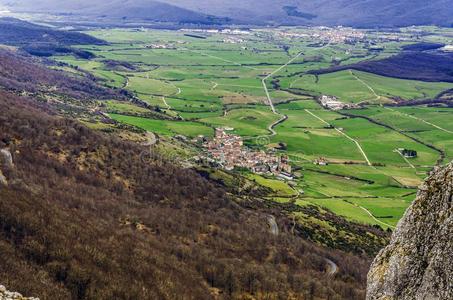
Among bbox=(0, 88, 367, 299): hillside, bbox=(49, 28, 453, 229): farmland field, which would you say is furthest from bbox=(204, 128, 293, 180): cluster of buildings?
bbox=(0, 88, 367, 299): hillside

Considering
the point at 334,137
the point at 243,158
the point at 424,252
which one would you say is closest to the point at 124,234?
the point at 424,252

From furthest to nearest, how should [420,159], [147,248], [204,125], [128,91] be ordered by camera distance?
[128,91] → [204,125] → [420,159] → [147,248]

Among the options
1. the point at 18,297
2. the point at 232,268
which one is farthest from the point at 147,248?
the point at 18,297

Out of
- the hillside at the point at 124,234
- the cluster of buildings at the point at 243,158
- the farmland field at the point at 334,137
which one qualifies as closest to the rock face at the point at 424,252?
the hillside at the point at 124,234

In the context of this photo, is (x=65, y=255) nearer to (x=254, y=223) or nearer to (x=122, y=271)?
(x=122, y=271)

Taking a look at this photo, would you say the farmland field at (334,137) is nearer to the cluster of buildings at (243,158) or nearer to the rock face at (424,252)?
the cluster of buildings at (243,158)

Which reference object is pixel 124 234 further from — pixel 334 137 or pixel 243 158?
pixel 334 137
